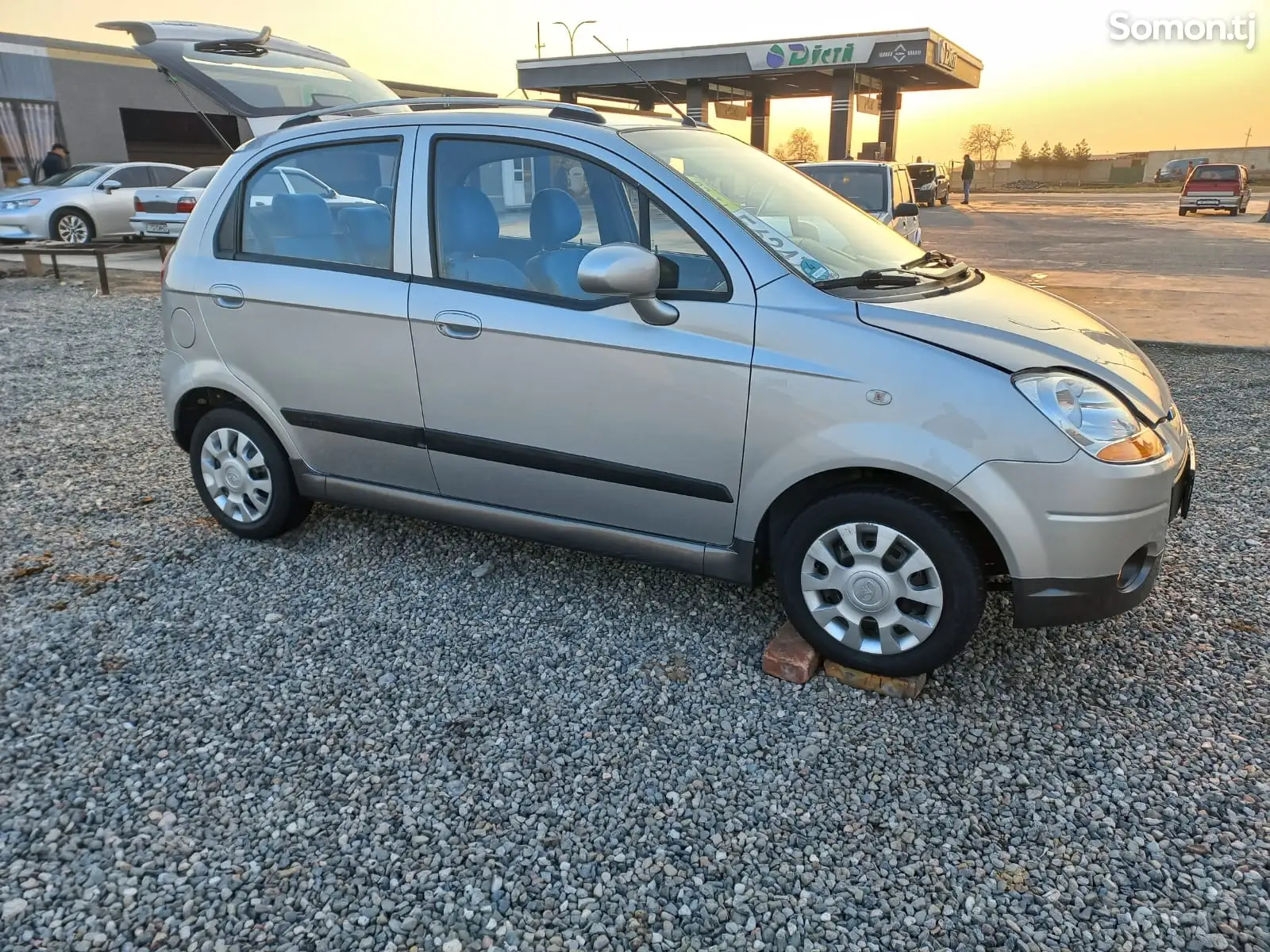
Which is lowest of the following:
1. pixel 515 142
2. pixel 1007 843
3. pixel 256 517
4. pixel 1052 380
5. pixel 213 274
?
pixel 1007 843

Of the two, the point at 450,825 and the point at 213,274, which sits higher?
the point at 213,274

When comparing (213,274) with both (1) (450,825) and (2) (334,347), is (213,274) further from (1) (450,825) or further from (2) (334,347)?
(1) (450,825)

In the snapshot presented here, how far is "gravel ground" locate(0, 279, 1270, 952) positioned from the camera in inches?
84.0

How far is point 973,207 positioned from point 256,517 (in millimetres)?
35616

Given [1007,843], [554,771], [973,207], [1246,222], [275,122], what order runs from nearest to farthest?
[1007,843] < [554,771] < [275,122] < [1246,222] < [973,207]

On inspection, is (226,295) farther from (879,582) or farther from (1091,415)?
(1091,415)

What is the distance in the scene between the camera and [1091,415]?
106 inches

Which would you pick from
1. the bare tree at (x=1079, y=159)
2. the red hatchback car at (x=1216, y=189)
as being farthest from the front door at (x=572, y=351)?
the bare tree at (x=1079, y=159)

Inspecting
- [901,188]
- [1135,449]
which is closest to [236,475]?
[1135,449]

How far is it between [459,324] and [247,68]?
602 cm

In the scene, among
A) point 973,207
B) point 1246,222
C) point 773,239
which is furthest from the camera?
point 973,207

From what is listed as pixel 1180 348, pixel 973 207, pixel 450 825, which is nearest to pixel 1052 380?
pixel 450 825

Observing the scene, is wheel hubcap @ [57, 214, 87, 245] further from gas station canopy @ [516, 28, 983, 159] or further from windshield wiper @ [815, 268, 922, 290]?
gas station canopy @ [516, 28, 983, 159]

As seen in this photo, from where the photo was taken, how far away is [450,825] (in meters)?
2.41
